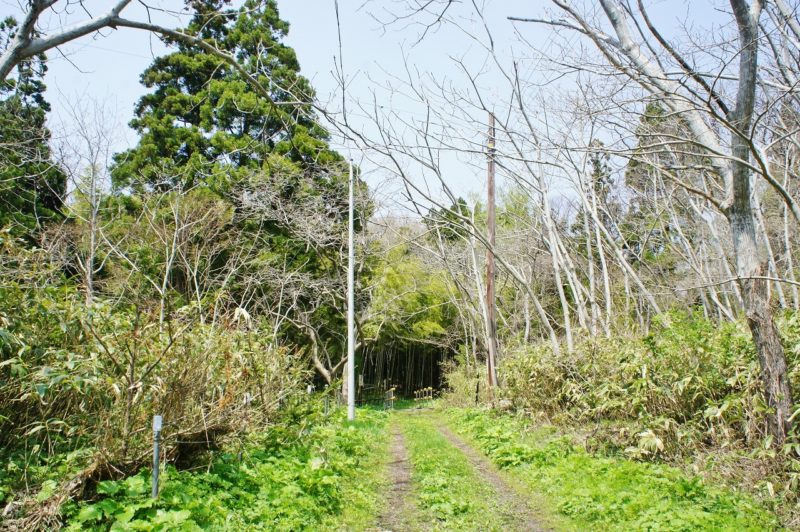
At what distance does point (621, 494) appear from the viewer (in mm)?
5160

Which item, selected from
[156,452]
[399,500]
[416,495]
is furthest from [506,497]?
[156,452]

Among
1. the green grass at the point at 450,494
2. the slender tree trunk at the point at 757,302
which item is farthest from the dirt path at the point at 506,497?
the slender tree trunk at the point at 757,302

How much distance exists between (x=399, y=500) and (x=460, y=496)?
66 cm

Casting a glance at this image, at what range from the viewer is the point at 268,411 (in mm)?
6641

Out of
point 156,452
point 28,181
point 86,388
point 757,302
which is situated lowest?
point 156,452

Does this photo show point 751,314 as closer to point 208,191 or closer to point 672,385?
point 672,385

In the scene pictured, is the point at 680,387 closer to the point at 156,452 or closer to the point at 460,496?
the point at 460,496

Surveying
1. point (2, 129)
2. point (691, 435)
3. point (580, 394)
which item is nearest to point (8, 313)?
point (691, 435)

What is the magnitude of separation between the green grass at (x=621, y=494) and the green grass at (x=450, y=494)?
1.98ft

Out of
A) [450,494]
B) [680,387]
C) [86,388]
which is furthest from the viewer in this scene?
[680,387]

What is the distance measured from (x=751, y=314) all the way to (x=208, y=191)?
48.5 ft

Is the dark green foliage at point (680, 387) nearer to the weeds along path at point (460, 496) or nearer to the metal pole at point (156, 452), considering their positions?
the weeds along path at point (460, 496)

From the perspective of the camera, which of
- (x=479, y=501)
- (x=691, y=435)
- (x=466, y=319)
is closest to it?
(x=479, y=501)

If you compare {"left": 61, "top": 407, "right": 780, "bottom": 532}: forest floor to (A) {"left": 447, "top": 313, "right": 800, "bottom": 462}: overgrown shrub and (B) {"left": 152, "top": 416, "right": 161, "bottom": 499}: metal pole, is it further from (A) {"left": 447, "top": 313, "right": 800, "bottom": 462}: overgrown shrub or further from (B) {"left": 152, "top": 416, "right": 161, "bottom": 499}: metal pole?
(A) {"left": 447, "top": 313, "right": 800, "bottom": 462}: overgrown shrub
